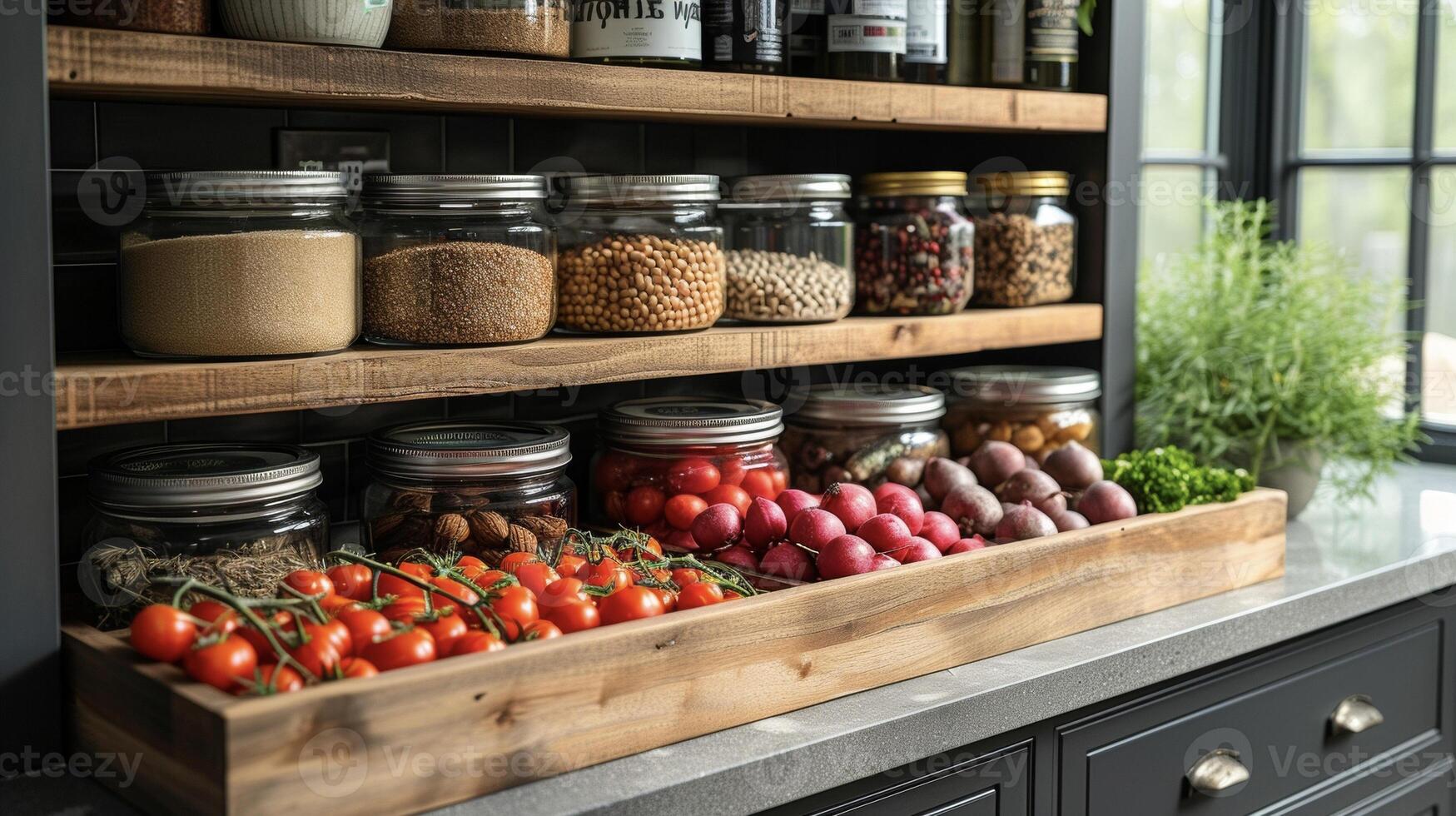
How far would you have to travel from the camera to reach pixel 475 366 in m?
1.29

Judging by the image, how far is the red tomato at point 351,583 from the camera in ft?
3.84

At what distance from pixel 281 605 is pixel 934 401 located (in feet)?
2.98

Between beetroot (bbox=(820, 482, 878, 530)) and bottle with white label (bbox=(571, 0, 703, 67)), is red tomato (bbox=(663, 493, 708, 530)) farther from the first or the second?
bottle with white label (bbox=(571, 0, 703, 67))

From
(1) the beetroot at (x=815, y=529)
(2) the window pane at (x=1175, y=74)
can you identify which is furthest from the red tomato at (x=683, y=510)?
(2) the window pane at (x=1175, y=74)

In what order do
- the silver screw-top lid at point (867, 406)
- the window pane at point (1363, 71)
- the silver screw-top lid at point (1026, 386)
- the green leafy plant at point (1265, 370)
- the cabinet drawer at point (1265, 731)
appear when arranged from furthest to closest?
the window pane at point (1363, 71) → the green leafy plant at point (1265, 370) → the silver screw-top lid at point (1026, 386) → the silver screw-top lid at point (867, 406) → the cabinet drawer at point (1265, 731)

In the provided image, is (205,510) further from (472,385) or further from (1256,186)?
(1256,186)

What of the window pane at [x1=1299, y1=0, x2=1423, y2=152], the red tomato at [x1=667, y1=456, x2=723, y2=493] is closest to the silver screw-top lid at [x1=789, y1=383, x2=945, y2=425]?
the red tomato at [x1=667, y1=456, x2=723, y2=493]

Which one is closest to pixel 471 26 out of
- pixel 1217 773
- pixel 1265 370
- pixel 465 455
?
pixel 465 455

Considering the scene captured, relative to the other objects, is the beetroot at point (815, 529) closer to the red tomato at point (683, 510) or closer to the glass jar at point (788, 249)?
the red tomato at point (683, 510)

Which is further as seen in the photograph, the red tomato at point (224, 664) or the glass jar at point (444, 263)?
the glass jar at point (444, 263)

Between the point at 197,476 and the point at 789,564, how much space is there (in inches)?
21.5

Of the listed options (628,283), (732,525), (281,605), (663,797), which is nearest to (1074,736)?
(732,525)

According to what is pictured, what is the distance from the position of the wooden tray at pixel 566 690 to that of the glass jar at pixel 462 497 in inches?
10.7

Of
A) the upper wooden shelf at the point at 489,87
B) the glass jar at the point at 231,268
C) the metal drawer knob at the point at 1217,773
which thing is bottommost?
the metal drawer knob at the point at 1217,773
